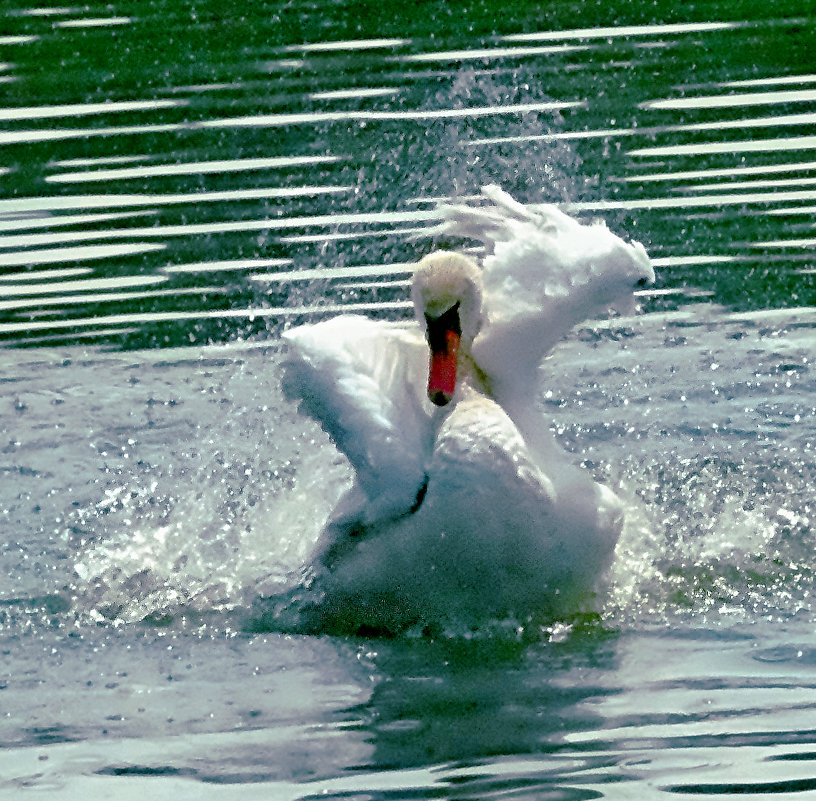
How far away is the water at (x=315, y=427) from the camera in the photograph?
5.73 m

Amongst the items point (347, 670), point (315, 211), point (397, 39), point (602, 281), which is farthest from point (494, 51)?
point (347, 670)

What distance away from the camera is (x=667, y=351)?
970 centimetres

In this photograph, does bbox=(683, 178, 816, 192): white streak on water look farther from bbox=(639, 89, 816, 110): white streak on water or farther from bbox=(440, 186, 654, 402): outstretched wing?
bbox=(440, 186, 654, 402): outstretched wing

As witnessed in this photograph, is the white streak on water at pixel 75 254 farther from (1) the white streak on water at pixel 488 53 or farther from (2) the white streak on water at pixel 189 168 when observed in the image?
(1) the white streak on water at pixel 488 53

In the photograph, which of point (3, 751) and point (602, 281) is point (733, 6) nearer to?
point (602, 281)

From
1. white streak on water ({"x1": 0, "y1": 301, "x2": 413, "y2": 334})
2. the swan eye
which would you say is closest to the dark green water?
white streak on water ({"x1": 0, "y1": 301, "x2": 413, "y2": 334})

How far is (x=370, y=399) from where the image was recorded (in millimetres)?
6418

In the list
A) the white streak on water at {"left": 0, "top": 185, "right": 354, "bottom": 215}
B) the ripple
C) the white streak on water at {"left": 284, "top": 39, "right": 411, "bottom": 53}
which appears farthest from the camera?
the white streak on water at {"left": 284, "top": 39, "right": 411, "bottom": 53}

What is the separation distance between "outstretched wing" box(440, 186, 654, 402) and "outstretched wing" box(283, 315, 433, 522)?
1.06ft

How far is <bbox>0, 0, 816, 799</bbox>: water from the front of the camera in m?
5.73

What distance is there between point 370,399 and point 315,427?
2.75 m

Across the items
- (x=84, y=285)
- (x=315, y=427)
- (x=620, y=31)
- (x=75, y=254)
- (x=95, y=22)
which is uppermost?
(x=95, y=22)

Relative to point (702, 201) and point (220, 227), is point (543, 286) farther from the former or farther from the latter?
point (220, 227)

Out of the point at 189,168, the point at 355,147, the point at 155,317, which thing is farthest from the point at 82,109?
the point at 155,317
